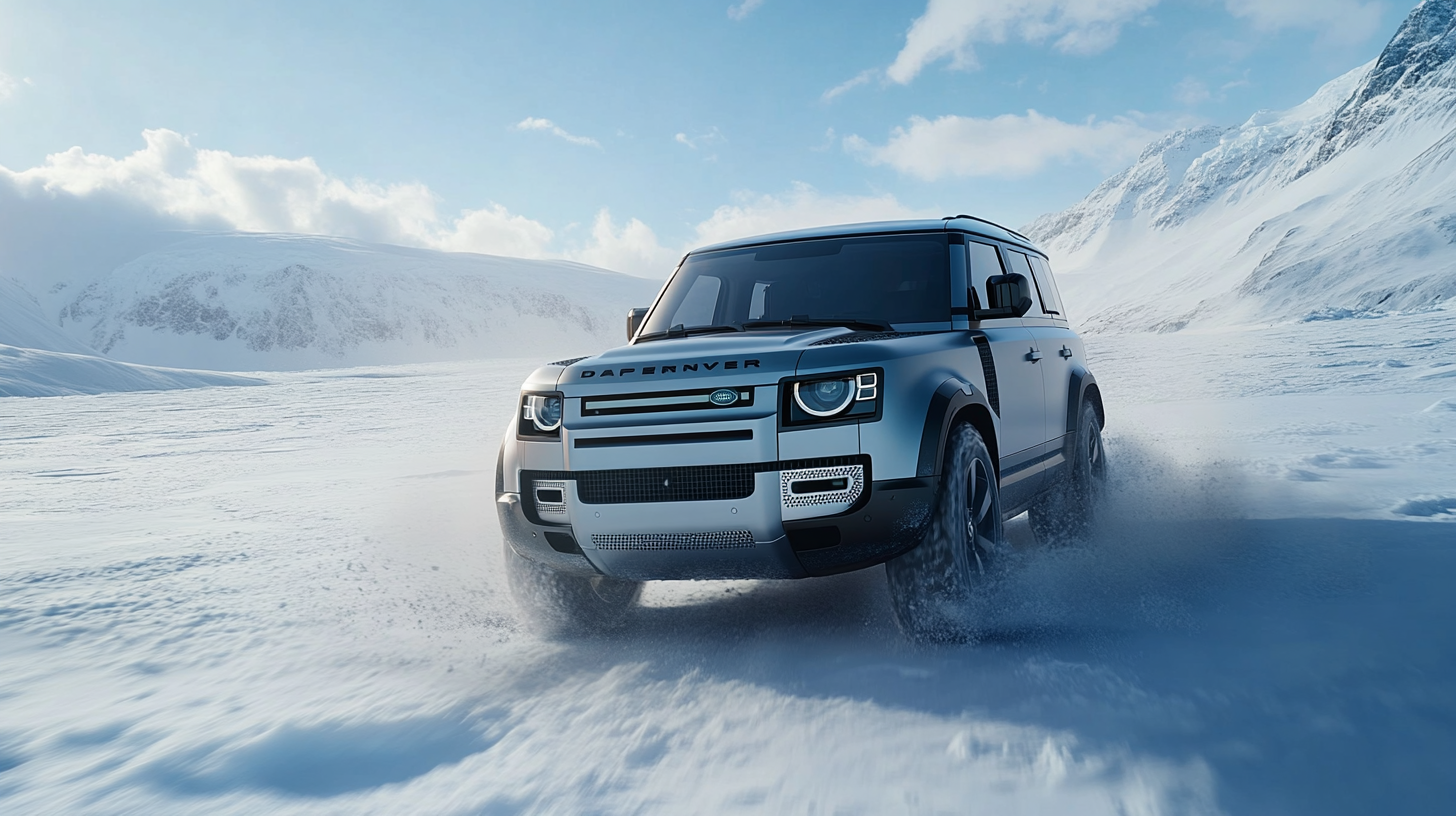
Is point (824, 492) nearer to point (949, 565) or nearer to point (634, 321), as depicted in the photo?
point (949, 565)

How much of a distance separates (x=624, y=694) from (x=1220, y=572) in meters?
2.85

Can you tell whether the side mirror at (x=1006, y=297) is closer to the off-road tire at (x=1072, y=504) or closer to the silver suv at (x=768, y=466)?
the silver suv at (x=768, y=466)

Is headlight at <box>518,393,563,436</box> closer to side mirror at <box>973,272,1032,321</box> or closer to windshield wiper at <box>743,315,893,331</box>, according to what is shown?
windshield wiper at <box>743,315,893,331</box>

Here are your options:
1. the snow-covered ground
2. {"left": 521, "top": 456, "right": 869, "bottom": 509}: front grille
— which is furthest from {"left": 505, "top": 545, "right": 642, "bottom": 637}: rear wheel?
{"left": 521, "top": 456, "right": 869, "bottom": 509}: front grille

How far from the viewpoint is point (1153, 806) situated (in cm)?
229

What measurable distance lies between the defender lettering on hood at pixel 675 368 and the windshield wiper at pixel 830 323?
878mm

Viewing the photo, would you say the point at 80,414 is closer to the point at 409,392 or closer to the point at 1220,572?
the point at 409,392

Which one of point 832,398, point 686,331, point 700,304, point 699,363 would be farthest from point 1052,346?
point 699,363

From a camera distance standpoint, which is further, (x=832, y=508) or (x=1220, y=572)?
(x=1220, y=572)

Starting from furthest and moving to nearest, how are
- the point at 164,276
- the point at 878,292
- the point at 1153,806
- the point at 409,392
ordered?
the point at 164,276 < the point at 409,392 < the point at 878,292 < the point at 1153,806

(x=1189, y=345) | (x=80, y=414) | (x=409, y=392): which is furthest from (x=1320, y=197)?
(x=80, y=414)

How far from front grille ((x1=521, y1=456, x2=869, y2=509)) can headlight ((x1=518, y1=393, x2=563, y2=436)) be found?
24 centimetres

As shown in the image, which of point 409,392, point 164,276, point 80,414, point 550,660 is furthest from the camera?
point 164,276

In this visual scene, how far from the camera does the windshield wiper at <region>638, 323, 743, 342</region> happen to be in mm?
4359
